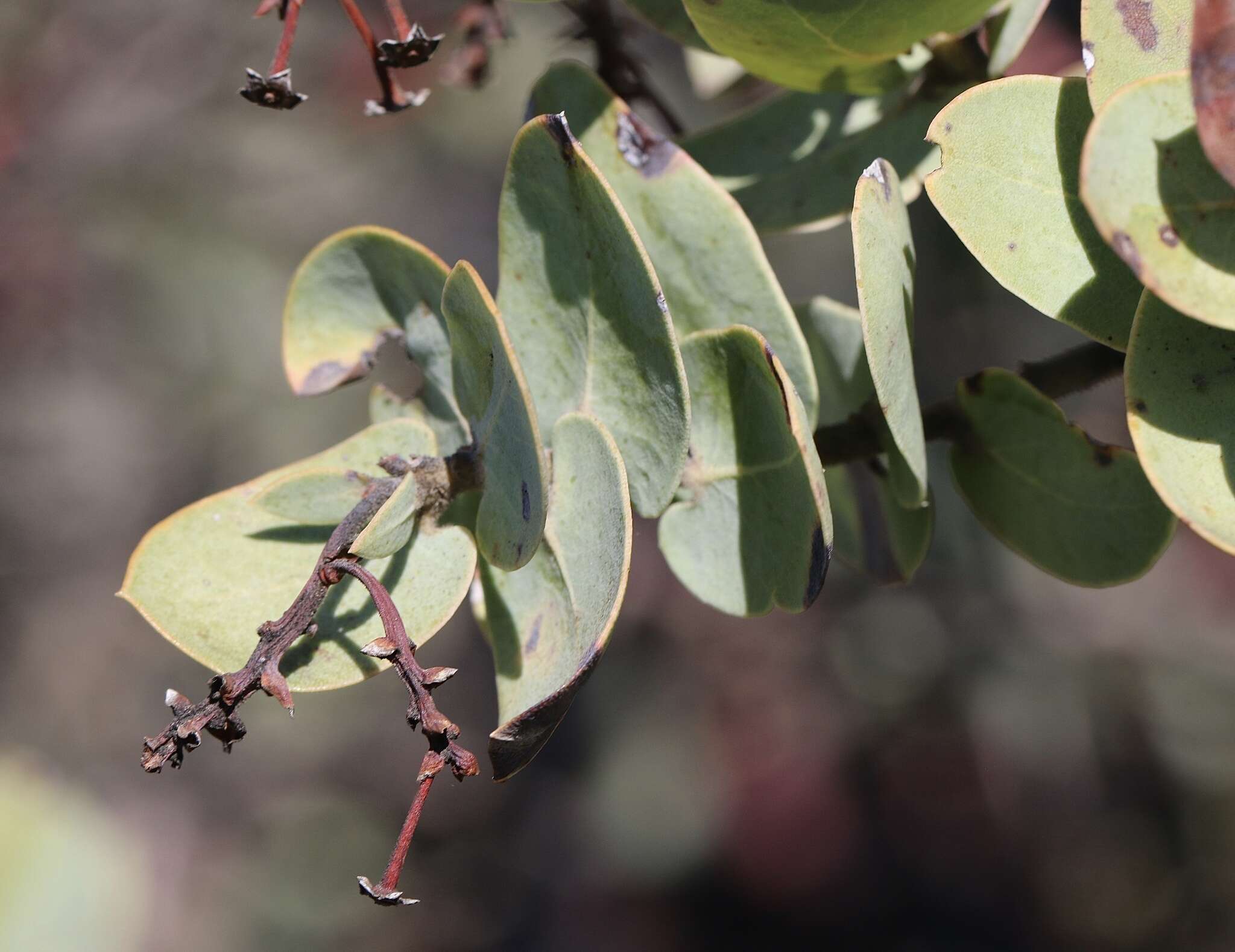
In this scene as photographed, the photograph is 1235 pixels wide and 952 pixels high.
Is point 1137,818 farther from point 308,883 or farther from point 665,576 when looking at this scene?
point 308,883

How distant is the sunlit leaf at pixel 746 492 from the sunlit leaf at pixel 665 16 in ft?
0.80

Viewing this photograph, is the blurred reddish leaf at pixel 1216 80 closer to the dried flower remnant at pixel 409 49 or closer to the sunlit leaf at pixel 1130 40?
the sunlit leaf at pixel 1130 40

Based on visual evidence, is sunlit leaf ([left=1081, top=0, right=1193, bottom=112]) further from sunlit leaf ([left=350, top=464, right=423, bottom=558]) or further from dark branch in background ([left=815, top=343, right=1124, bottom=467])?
sunlit leaf ([left=350, top=464, right=423, bottom=558])

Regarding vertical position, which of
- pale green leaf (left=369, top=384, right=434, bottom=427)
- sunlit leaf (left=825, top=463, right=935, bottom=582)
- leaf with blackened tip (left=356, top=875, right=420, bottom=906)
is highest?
pale green leaf (left=369, top=384, right=434, bottom=427)

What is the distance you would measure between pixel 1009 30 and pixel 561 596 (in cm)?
46

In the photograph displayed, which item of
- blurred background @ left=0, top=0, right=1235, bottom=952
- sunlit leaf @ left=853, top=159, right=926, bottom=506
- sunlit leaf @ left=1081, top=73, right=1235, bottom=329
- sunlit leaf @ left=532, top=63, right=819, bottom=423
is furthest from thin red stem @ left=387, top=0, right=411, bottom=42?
blurred background @ left=0, top=0, right=1235, bottom=952

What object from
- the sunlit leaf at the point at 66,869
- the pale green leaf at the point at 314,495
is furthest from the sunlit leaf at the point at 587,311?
the sunlit leaf at the point at 66,869

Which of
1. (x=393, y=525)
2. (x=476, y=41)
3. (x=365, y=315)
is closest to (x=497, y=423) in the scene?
(x=393, y=525)

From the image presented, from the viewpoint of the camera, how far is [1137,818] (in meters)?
2.12

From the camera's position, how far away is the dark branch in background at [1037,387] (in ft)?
1.95

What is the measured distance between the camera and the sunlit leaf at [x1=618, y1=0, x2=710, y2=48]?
0.63 metres

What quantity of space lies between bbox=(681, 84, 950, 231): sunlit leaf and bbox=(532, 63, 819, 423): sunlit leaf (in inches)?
4.8

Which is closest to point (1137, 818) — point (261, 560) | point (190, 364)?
point (261, 560)

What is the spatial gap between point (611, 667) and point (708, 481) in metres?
1.86
